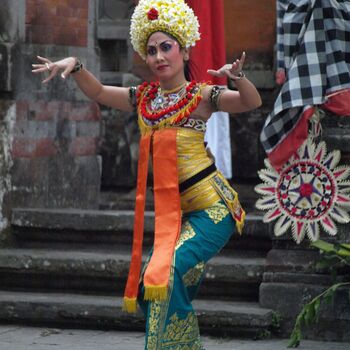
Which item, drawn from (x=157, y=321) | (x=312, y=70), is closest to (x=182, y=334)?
(x=157, y=321)

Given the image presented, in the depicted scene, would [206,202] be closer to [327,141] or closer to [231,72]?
[231,72]

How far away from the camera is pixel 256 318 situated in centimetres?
788

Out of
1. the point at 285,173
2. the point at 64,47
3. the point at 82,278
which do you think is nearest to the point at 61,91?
the point at 64,47

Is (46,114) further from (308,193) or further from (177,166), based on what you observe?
(177,166)

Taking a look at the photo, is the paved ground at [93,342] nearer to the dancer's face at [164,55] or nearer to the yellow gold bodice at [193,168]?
the yellow gold bodice at [193,168]

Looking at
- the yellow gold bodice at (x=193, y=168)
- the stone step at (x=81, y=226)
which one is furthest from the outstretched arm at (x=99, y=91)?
the stone step at (x=81, y=226)

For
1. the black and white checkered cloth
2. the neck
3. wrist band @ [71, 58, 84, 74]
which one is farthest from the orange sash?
the black and white checkered cloth

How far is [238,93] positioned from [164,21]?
0.57m

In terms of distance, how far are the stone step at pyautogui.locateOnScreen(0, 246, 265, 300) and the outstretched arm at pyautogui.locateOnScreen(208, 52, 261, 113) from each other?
2.13m

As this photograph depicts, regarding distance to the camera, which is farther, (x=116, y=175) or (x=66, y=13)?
(x=116, y=175)

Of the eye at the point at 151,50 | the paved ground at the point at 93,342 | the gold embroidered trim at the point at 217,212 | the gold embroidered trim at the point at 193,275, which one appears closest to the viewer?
the gold embroidered trim at the point at 193,275

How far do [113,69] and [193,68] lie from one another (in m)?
6.30

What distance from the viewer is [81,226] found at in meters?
9.06

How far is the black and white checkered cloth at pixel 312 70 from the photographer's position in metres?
7.92
